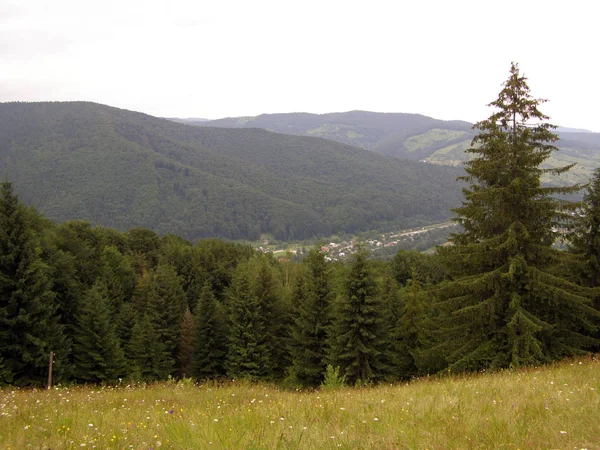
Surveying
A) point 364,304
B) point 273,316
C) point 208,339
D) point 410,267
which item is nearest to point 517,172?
point 364,304

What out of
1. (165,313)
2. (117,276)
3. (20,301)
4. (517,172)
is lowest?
(165,313)

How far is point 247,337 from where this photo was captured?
99.1 ft

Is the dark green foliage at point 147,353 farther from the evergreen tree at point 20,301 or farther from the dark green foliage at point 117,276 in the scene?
the evergreen tree at point 20,301

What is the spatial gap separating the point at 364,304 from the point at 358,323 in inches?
43.9

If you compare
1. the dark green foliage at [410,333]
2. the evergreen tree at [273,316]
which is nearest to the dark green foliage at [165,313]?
the evergreen tree at [273,316]

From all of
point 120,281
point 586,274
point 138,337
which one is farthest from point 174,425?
point 120,281

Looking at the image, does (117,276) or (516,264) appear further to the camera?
(117,276)

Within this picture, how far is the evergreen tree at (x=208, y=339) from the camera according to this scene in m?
32.2

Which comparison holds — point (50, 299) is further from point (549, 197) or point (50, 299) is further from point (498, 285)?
point (549, 197)

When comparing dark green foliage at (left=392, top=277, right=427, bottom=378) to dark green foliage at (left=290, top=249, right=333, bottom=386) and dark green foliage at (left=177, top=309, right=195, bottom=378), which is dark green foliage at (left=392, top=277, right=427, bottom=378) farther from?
dark green foliage at (left=177, top=309, right=195, bottom=378)

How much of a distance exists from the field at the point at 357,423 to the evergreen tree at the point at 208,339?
25344 millimetres

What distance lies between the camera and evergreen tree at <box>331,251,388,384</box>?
21938mm

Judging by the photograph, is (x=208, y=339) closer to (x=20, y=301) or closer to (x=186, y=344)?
(x=186, y=344)

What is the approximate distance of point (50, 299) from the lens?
20.7m
